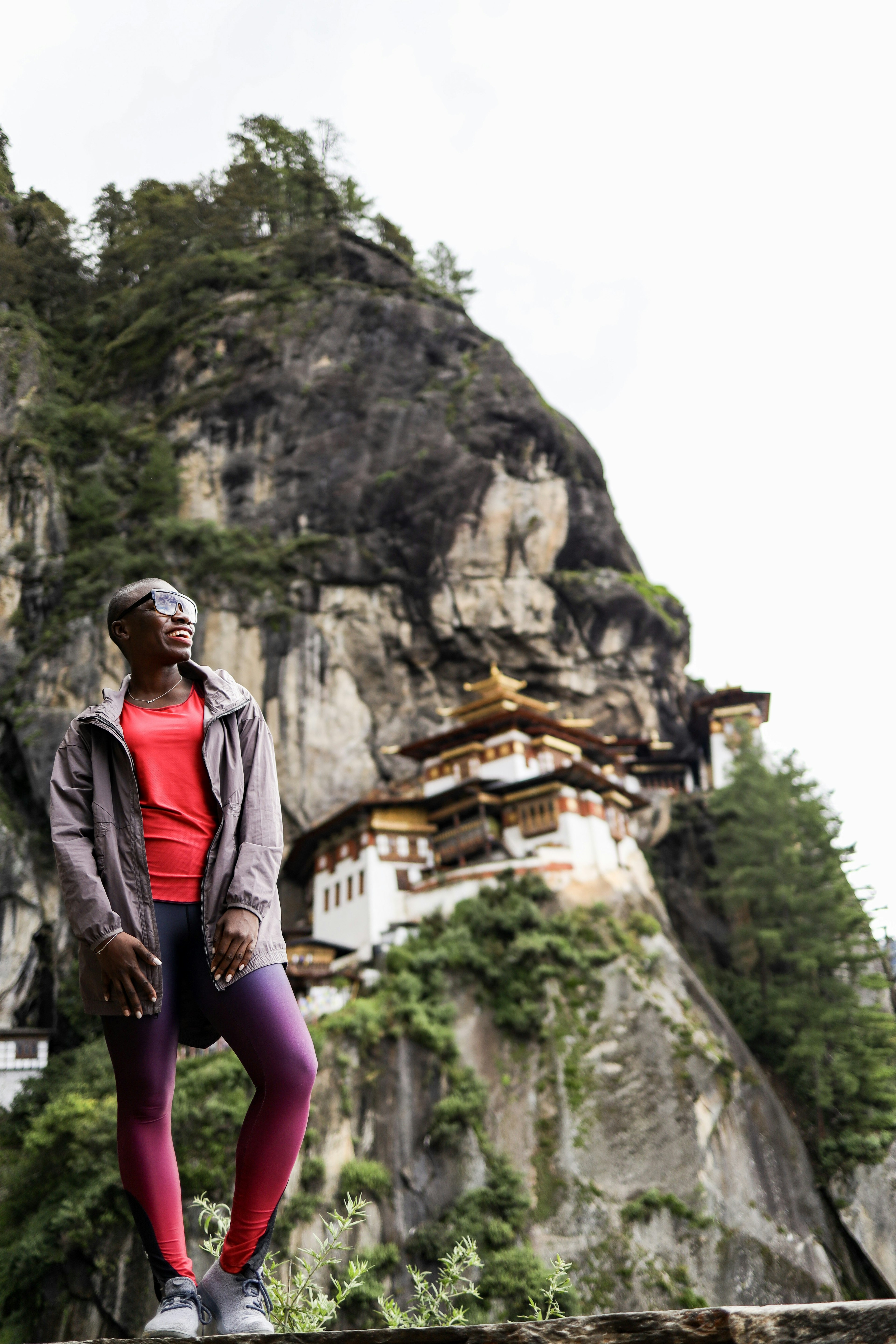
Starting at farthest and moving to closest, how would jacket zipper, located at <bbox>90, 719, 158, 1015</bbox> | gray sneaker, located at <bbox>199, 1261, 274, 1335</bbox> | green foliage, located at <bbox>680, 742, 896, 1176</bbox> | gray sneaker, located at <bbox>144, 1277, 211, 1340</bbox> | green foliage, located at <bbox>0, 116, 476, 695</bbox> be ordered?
green foliage, located at <bbox>0, 116, 476, 695</bbox> → green foliage, located at <bbox>680, 742, 896, 1176</bbox> → jacket zipper, located at <bbox>90, 719, 158, 1015</bbox> → gray sneaker, located at <bbox>199, 1261, 274, 1335</bbox> → gray sneaker, located at <bbox>144, 1277, 211, 1340</bbox>

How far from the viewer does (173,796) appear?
3891mm

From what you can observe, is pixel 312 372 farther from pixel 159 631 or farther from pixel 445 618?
pixel 159 631

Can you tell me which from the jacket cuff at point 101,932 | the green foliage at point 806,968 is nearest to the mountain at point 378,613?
the green foliage at point 806,968

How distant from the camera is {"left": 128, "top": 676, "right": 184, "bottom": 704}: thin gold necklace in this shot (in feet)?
13.7

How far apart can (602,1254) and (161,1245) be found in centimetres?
2144

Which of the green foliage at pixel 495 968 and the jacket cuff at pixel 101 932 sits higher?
the green foliage at pixel 495 968

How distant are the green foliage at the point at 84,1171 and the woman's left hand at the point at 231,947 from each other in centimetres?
2001

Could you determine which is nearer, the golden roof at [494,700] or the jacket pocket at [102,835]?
the jacket pocket at [102,835]

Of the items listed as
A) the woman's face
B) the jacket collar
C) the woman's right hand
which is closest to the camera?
the woman's right hand

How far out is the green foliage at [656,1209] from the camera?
72.9 feet

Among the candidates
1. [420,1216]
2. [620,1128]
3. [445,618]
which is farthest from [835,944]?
[445,618]

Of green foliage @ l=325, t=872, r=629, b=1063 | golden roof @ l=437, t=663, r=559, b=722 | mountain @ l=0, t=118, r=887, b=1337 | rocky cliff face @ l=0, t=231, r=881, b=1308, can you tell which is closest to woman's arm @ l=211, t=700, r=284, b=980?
mountain @ l=0, t=118, r=887, b=1337

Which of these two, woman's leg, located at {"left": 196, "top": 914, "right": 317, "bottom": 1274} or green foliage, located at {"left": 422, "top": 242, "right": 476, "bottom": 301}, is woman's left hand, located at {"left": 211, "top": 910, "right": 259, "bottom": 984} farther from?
green foliage, located at {"left": 422, "top": 242, "right": 476, "bottom": 301}

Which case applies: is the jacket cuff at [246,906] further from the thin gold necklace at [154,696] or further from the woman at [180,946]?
the thin gold necklace at [154,696]
